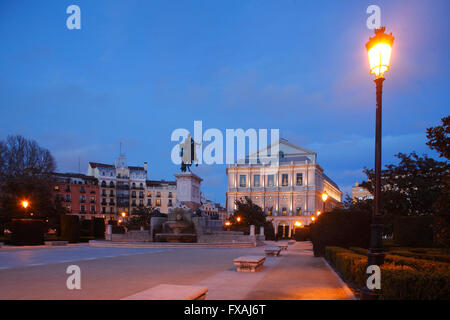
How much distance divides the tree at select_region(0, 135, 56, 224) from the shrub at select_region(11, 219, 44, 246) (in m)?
11.0

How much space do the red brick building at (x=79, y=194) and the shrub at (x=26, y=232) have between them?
58.0 meters

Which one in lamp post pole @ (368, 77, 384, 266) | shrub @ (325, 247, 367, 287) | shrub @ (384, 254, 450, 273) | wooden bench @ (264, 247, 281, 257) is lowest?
wooden bench @ (264, 247, 281, 257)

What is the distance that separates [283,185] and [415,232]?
64.4 meters

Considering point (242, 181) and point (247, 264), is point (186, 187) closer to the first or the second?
point (247, 264)

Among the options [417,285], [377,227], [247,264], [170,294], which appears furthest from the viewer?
[247,264]

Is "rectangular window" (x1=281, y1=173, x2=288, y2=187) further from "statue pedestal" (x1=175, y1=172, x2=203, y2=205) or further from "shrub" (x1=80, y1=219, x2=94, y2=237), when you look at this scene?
"statue pedestal" (x1=175, y1=172, x2=203, y2=205)

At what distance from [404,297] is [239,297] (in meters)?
3.55

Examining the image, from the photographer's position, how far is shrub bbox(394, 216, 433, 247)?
21.1 metres

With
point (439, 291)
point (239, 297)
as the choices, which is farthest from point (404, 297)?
point (239, 297)

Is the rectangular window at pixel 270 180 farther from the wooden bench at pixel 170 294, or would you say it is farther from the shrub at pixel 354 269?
the wooden bench at pixel 170 294

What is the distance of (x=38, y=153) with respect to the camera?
157 feet

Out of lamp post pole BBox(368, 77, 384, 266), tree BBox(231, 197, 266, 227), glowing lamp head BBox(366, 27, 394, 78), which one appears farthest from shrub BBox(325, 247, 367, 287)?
tree BBox(231, 197, 266, 227)

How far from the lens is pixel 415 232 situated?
21.2 metres

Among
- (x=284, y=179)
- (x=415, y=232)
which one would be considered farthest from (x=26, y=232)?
(x=284, y=179)
